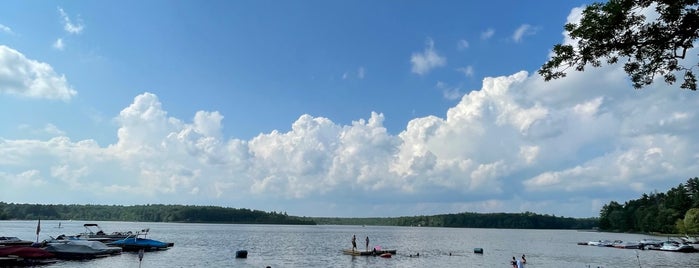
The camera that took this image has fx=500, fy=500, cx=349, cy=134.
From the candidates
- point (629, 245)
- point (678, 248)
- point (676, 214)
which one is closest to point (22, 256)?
point (678, 248)

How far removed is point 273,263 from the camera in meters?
59.9

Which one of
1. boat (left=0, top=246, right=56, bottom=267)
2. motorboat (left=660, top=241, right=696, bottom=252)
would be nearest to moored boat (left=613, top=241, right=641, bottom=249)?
motorboat (left=660, top=241, right=696, bottom=252)

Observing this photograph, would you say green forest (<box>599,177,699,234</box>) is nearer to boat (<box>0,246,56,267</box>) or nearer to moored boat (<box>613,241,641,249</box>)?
moored boat (<box>613,241,641,249</box>)

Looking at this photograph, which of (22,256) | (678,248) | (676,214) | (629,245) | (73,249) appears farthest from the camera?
(676,214)

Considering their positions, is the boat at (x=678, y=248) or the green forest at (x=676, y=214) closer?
the boat at (x=678, y=248)

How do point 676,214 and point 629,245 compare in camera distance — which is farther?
point 676,214

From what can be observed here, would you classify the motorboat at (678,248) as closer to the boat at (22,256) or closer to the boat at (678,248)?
the boat at (678,248)

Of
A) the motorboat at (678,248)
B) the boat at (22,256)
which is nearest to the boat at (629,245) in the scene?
the motorboat at (678,248)

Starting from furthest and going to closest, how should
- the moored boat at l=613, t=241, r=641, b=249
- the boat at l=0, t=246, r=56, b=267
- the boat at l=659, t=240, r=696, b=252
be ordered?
the moored boat at l=613, t=241, r=641, b=249, the boat at l=659, t=240, r=696, b=252, the boat at l=0, t=246, r=56, b=267

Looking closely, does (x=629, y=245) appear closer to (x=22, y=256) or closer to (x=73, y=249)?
(x=73, y=249)

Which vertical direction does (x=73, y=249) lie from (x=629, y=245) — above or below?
above

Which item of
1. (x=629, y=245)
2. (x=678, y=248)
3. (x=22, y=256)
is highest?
(x=22, y=256)

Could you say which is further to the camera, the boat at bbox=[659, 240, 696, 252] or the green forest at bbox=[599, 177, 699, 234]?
the green forest at bbox=[599, 177, 699, 234]

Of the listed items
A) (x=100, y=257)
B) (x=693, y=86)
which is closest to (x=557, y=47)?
(x=693, y=86)
